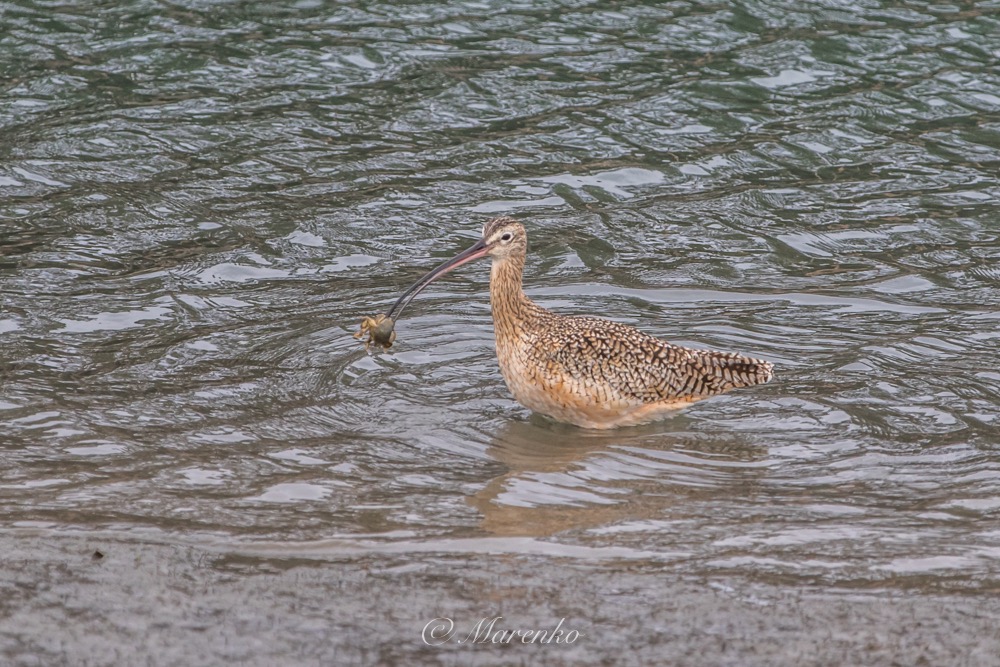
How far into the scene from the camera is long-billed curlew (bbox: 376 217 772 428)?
796 cm

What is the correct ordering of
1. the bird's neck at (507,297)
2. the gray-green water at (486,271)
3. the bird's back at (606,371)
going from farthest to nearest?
the bird's neck at (507,297) → the bird's back at (606,371) → the gray-green water at (486,271)

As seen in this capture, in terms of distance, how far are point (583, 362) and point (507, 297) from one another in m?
0.66

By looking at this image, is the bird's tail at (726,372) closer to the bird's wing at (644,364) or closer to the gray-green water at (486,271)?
the bird's wing at (644,364)

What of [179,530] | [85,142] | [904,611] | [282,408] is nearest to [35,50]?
[85,142]

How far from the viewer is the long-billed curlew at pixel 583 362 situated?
7.96m

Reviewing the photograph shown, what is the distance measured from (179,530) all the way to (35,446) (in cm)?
149

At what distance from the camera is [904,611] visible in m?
5.23

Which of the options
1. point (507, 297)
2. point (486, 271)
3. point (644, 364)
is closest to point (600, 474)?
point (644, 364)

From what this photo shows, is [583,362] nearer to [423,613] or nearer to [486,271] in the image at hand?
[486,271]

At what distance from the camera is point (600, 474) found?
7164 millimetres

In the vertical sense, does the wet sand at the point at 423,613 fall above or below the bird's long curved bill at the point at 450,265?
below

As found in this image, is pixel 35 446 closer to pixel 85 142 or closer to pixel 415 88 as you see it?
pixel 85 142

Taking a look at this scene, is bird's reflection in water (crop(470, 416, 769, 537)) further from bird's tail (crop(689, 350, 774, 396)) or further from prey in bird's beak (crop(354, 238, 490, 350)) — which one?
prey in bird's beak (crop(354, 238, 490, 350))

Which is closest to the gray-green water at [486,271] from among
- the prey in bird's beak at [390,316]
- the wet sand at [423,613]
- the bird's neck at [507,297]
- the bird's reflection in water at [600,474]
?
the bird's reflection in water at [600,474]
